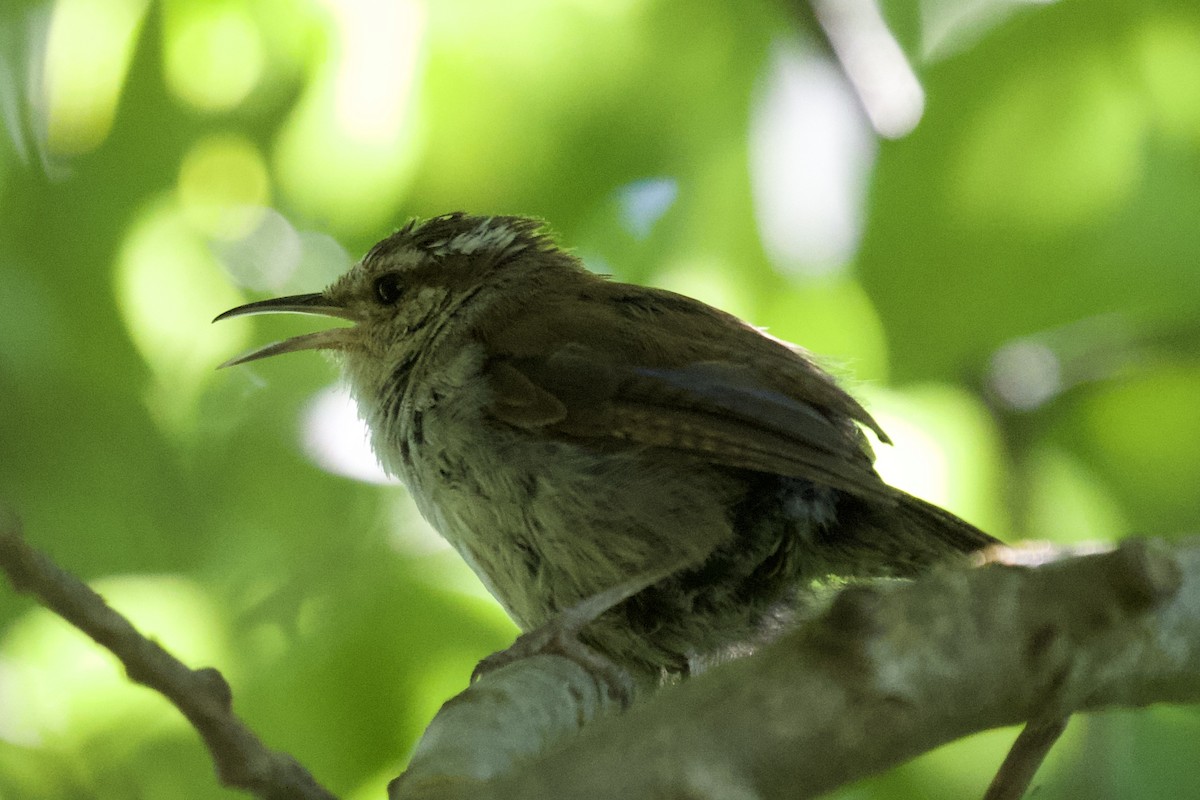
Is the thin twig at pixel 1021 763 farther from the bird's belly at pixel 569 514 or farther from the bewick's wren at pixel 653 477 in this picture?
the bird's belly at pixel 569 514

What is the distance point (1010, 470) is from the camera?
13.8 feet

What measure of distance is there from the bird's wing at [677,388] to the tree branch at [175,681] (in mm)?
1300

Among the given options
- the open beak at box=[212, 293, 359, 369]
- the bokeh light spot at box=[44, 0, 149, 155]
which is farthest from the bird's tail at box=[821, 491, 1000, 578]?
the bokeh light spot at box=[44, 0, 149, 155]

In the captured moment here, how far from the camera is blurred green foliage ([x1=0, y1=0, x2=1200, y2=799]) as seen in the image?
3.86 metres

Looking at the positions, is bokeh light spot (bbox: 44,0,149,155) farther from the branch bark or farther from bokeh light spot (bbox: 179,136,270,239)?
the branch bark

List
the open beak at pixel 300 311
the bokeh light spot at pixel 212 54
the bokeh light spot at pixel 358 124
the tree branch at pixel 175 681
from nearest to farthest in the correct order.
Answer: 1. the tree branch at pixel 175 681
2. the open beak at pixel 300 311
3. the bokeh light spot at pixel 212 54
4. the bokeh light spot at pixel 358 124

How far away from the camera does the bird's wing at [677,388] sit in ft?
9.20

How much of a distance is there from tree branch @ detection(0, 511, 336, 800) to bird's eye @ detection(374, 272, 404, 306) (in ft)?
6.95

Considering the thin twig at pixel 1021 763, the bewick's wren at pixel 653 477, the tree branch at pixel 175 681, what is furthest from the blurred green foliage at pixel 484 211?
the tree branch at pixel 175 681

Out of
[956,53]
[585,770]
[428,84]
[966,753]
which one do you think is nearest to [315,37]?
[428,84]

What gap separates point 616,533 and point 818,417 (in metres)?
0.54

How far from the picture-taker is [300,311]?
3912 millimetres

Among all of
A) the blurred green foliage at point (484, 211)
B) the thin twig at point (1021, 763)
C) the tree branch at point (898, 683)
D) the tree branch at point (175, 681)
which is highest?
the blurred green foliage at point (484, 211)

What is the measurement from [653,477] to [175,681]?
1391 millimetres
